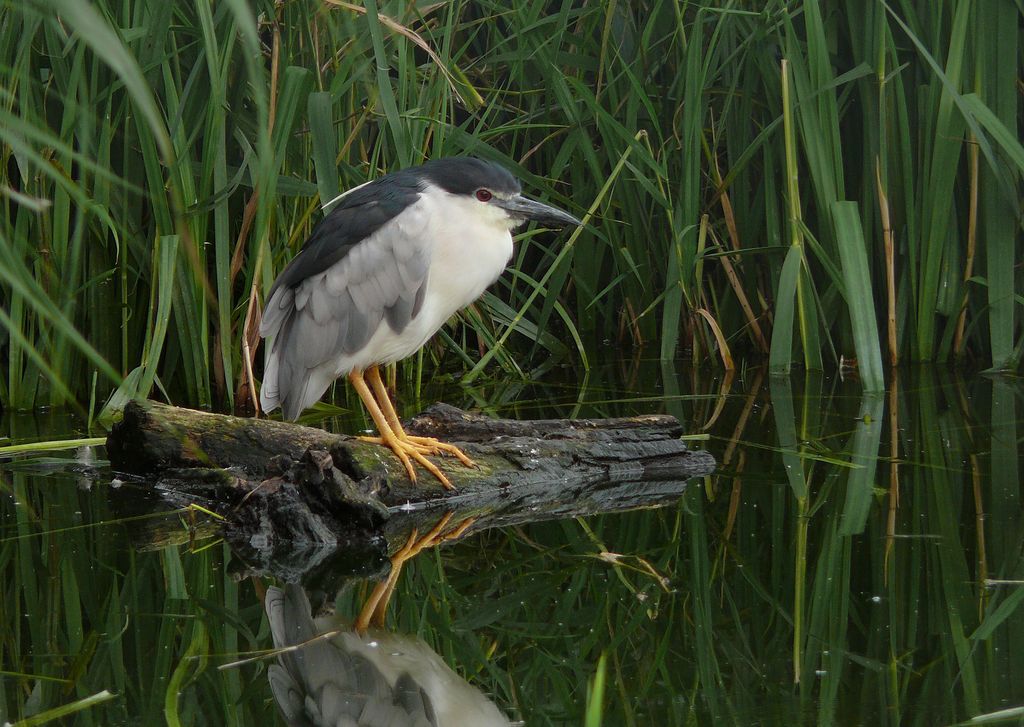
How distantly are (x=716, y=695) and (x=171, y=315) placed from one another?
326 centimetres

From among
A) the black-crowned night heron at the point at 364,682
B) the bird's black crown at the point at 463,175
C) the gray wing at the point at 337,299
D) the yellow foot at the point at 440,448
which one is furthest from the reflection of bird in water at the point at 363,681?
the bird's black crown at the point at 463,175

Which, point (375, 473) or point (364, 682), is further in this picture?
point (375, 473)

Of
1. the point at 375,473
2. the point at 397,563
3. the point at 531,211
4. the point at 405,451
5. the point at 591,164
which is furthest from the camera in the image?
the point at 591,164

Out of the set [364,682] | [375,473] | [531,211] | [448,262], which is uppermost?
[531,211]

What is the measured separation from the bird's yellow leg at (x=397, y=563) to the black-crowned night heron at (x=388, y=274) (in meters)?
0.31

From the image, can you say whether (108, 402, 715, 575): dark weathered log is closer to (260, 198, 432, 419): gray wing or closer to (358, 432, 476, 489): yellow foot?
Result: (358, 432, 476, 489): yellow foot

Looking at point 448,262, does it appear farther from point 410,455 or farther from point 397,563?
point 397,563

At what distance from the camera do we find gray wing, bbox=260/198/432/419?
390cm

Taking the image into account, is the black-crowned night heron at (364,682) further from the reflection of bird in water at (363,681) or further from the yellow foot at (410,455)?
the yellow foot at (410,455)

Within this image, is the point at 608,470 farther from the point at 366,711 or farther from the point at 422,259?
the point at 366,711

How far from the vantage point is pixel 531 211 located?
4.04 m

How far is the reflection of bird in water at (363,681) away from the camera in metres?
2.38

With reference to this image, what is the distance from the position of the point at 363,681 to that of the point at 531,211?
1917 mm

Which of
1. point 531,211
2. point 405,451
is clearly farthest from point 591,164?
point 405,451
